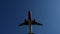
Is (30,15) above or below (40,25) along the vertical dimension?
above

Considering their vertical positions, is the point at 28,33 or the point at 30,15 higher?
the point at 30,15

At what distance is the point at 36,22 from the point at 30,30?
11.3 feet

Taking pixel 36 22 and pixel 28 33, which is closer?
pixel 28 33

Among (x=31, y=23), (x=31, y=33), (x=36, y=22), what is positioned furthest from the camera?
(x=36, y=22)

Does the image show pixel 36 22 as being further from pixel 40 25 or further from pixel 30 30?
pixel 30 30

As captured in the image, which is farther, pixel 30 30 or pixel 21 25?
pixel 21 25

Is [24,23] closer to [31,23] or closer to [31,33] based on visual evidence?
[31,23]

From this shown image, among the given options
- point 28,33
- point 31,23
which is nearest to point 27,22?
point 31,23

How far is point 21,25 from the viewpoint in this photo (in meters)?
31.2

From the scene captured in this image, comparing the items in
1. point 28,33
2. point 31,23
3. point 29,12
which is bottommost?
point 28,33

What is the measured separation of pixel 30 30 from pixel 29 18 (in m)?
A: 2.43

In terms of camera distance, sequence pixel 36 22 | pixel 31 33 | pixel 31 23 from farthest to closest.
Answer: pixel 36 22 < pixel 31 23 < pixel 31 33

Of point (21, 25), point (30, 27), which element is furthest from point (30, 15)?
point (21, 25)

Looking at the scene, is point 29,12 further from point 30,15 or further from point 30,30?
point 30,30
